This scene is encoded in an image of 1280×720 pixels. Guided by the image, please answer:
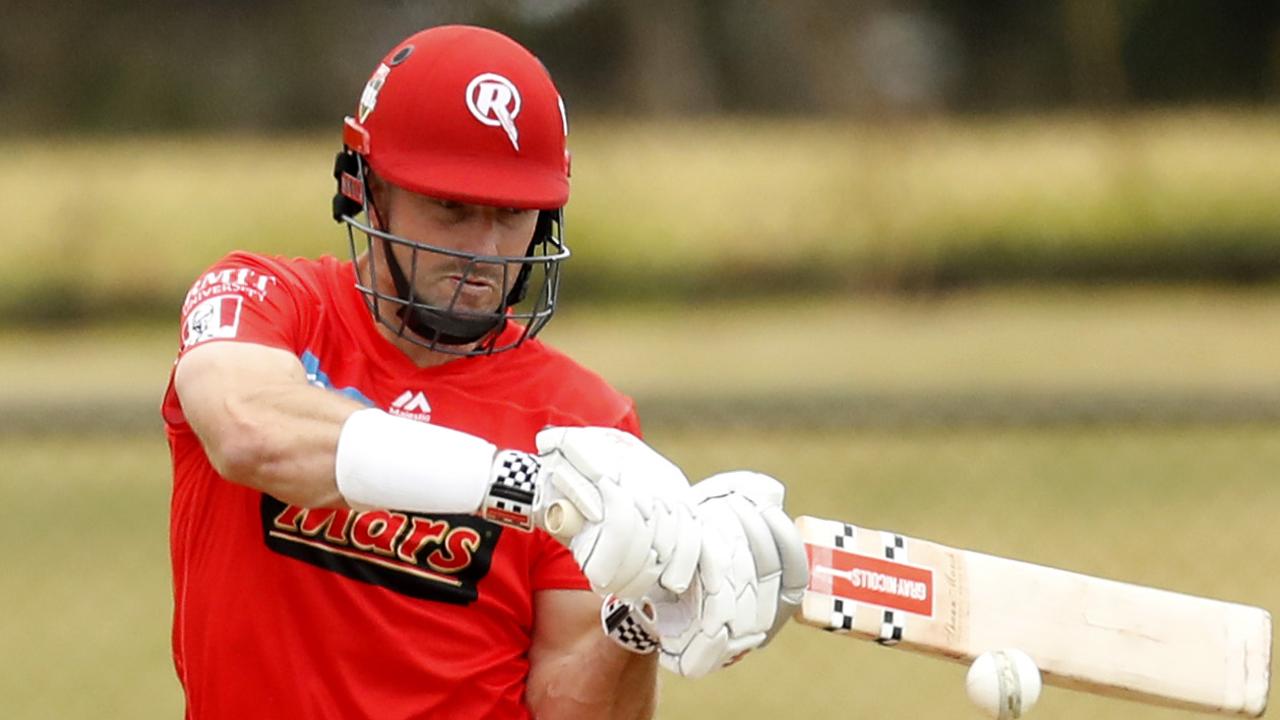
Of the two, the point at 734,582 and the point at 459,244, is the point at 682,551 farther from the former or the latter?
the point at 459,244

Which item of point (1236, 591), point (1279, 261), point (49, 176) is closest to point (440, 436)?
point (1236, 591)

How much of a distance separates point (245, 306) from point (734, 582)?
0.82m

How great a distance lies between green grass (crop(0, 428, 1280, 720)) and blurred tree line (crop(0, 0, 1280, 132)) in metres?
6.32

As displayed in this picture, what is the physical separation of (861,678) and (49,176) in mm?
12293

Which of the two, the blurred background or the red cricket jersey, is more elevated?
the blurred background

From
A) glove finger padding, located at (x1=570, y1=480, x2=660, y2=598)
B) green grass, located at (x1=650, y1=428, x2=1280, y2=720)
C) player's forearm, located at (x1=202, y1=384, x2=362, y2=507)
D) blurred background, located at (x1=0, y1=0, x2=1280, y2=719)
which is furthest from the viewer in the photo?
blurred background, located at (x1=0, y1=0, x2=1280, y2=719)

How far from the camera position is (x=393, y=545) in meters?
3.01

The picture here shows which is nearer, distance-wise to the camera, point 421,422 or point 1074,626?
point 421,422

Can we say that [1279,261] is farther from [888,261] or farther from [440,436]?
[440,436]

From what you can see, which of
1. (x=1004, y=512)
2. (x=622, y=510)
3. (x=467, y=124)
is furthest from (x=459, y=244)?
(x=1004, y=512)

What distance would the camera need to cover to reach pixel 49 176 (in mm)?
17281

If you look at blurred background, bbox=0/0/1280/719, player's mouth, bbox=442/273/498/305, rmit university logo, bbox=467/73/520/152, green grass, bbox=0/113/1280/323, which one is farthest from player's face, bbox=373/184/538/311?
green grass, bbox=0/113/1280/323

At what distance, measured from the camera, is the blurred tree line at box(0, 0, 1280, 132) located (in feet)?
57.4

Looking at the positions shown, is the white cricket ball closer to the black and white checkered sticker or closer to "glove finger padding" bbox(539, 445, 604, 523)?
the black and white checkered sticker
